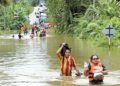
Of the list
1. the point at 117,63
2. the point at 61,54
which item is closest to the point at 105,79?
the point at 61,54

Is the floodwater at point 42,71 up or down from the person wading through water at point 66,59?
down

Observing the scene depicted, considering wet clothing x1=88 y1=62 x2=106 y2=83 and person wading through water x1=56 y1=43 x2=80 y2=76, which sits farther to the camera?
person wading through water x1=56 y1=43 x2=80 y2=76

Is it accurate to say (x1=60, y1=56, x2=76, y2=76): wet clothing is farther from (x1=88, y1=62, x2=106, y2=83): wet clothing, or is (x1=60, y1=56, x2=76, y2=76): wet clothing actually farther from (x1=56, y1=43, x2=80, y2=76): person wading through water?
(x1=88, y1=62, x2=106, y2=83): wet clothing

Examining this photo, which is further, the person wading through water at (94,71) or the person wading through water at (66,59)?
the person wading through water at (66,59)

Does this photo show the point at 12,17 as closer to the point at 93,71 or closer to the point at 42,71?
the point at 42,71

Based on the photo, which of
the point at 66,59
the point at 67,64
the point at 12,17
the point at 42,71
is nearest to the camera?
the point at 66,59

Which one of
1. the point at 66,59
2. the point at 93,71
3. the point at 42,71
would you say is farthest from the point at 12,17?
the point at 93,71

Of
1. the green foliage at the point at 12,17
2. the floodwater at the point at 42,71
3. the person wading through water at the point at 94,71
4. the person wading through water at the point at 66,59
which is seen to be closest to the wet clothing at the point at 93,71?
the person wading through water at the point at 94,71

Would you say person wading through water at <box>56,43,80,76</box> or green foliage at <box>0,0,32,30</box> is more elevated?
person wading through water at <box>56,43,80,76</box>

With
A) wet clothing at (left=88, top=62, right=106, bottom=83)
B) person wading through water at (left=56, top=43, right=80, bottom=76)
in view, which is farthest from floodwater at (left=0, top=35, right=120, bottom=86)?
person wading through water at (left=56, top=43, right=80, bottom=76)

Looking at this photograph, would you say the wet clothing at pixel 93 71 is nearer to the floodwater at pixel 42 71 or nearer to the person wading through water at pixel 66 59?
the floodwater at pixel 42 71

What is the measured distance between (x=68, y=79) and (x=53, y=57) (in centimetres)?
940

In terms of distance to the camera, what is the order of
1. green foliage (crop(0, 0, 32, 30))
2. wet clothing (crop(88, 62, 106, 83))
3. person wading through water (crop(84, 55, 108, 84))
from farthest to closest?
green foliage (crop(0, 0, 32, 30))
wet clothing (crop(88, 62, 106, 83))
person wading through water (crop(84, 55, 108, 84))

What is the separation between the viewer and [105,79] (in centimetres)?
1594
